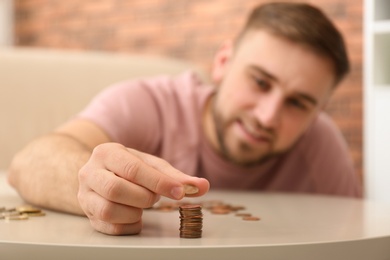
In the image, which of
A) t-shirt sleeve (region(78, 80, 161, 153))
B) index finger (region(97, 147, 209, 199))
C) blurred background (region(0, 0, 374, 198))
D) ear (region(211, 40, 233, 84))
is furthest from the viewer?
blurred background (region(0, 0, 374, 198))

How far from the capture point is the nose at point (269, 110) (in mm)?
1826

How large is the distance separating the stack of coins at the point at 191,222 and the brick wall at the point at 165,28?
286cm

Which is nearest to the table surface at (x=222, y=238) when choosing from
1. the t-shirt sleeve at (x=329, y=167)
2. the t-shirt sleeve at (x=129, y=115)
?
the t-shirt sleeve at (x=129, y=115)

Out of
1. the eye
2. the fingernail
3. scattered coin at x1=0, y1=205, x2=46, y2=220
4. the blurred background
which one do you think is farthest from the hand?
the blurred background

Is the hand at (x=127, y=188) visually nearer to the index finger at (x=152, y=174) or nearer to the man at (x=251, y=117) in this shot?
the index finger at (x=152, y=174)

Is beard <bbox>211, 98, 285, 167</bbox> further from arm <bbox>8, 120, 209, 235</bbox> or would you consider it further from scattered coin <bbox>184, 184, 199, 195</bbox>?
scattered coin <bbox>184, 184, 199, 195</bbox>

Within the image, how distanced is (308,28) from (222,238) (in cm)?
112

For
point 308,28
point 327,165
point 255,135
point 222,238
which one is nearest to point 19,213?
point 222,238

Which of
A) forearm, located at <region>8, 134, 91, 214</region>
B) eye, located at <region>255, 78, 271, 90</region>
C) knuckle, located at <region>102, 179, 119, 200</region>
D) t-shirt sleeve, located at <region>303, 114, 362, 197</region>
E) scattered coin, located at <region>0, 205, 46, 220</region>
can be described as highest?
eye, located at <region>255, 78, 271, 90</region>

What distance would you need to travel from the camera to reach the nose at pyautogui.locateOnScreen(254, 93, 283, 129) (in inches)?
71.9

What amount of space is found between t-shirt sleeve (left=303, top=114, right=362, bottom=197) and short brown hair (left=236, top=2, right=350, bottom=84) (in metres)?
0.25

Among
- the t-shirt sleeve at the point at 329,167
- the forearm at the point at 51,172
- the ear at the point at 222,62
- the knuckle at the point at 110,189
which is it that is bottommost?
the t-shirt sleeve at the point at 329,167

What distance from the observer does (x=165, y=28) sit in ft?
15.4

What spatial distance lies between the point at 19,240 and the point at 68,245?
8cm
